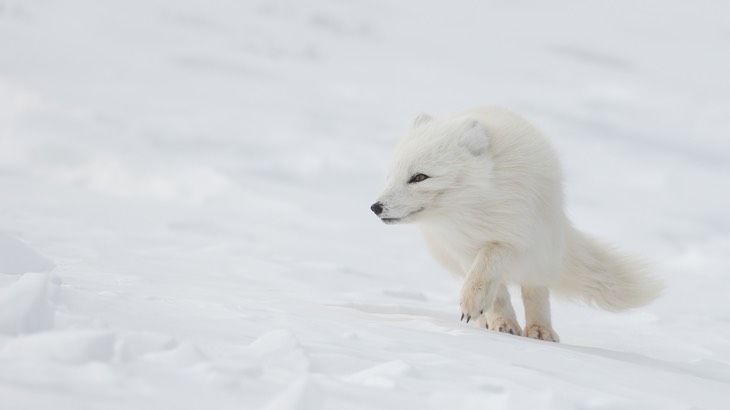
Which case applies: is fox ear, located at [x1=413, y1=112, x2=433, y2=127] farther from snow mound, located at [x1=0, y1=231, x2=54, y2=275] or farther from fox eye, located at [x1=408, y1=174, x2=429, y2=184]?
snow mound, located at [x1=0, y1=231, x2=54, y2=275]

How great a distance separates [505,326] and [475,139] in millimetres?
1111

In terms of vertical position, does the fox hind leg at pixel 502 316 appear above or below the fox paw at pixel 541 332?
above

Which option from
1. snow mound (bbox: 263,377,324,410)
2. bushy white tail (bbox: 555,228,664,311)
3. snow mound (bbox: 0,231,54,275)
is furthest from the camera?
bushy white tail (bbox: 555,228,664,311)

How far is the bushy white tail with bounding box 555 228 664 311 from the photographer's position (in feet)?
16.1

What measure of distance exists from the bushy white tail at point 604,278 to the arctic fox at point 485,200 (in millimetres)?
288

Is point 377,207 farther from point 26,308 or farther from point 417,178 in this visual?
point 26,308

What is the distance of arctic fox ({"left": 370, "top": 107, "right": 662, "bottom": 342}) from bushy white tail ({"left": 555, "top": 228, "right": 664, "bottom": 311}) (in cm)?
29

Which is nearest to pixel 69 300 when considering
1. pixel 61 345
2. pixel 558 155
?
pixel 61 345

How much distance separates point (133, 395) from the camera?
191 cm

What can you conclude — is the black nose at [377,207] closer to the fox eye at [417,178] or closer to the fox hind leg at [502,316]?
the fox eye at [417,178]

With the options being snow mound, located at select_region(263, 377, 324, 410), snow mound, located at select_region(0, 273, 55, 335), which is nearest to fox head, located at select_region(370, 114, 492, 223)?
snow mound, located at select_region(0, 273, 55, 335)

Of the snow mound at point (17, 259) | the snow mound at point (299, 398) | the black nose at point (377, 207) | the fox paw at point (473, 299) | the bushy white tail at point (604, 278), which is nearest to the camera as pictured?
the snow mound at point (299, 398)

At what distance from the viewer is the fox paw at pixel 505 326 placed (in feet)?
15.2

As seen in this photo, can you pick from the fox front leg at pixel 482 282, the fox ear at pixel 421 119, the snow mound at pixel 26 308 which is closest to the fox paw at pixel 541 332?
the fox front leg at pixel 482 282
